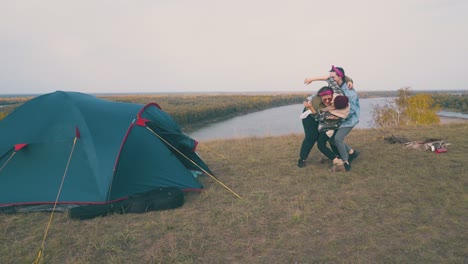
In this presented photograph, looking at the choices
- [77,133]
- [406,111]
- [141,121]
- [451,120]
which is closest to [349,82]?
[141,121]

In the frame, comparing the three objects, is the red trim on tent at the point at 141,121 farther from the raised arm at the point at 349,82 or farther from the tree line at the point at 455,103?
the tree line at the point at 455,103

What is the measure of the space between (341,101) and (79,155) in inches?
184

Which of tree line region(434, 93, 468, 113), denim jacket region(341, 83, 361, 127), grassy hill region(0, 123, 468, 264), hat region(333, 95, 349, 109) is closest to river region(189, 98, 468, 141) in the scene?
denim jacket region(341, 83, 361, 127)

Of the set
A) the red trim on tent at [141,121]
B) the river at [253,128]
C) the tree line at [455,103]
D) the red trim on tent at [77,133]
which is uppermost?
the red trim on tent at [141,121]

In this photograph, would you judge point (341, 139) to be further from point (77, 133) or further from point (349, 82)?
point (77, 133)

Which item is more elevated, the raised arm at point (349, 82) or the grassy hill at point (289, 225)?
the raised arm at point (349, 82)

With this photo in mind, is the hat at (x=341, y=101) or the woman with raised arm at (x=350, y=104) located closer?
the hat at (x=341, y=101)

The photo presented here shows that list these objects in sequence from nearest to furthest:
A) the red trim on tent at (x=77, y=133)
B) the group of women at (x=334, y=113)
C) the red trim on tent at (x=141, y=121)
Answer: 1. the red trim on tent at (x=77, y=133)
2. the red trim on tent at (x=141, y=121)
3. the group of women at (x=334, y=113)

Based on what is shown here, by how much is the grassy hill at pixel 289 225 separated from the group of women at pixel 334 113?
0.64 m

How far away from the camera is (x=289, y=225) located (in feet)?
14.0

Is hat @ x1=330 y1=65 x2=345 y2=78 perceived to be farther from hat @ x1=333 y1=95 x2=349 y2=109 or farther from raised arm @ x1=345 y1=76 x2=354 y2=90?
hat @ x1=333 y1=95 x2=349 y2=109

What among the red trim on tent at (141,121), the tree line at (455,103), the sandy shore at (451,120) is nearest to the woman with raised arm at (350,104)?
the red trim on tent at (141,121)

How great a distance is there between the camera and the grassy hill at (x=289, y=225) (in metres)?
3.54

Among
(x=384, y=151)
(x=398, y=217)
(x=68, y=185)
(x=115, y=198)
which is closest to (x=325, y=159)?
(x=384, y=151)
